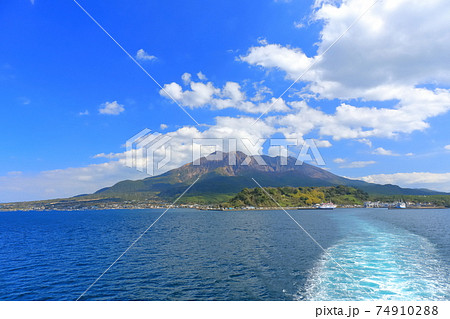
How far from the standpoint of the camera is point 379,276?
20.1 m

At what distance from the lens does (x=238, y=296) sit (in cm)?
1730

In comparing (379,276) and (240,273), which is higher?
(379,276)

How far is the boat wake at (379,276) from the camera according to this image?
16.5 meters

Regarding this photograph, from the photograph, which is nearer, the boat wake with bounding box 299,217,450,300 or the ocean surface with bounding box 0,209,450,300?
the boat wake with bounding box 299,217,450,300

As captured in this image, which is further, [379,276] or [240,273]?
[240,273]

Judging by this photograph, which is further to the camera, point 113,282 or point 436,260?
point 436,260

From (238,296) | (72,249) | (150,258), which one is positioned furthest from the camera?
(72,249)

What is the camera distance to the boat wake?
16469mm

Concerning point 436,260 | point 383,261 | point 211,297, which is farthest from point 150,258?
point 436,260

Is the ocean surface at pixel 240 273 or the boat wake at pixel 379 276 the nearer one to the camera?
the boat wake at pixel 379 276
